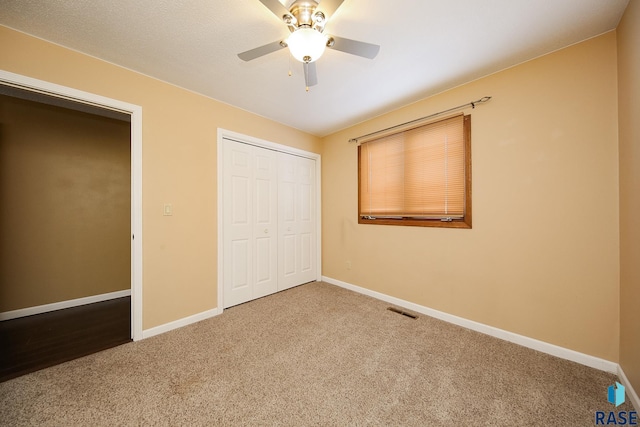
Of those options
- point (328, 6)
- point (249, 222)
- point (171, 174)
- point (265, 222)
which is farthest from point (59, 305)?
point (328, 6)

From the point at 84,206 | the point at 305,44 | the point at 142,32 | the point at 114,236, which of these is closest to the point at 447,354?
the point at 305,44

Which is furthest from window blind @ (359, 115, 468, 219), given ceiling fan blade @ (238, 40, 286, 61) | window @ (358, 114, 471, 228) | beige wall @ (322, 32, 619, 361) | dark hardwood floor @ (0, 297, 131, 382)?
dark hardwood floor @ (0, 297, 131, 382)

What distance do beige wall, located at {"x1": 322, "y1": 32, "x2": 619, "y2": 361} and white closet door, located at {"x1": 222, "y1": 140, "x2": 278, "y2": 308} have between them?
6.84 feet

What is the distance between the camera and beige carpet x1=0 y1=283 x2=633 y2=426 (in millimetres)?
1304

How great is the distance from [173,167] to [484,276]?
11.3 feet

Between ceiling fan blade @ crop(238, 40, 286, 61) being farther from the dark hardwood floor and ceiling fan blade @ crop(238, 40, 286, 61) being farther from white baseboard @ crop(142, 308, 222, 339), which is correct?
the dark hardwood floor

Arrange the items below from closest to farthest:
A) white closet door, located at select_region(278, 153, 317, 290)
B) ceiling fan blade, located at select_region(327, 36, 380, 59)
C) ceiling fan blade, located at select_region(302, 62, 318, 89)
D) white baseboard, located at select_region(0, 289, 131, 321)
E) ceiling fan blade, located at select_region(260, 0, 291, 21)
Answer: ceiling fan blade, located at select_region(260, 0, 291, 21)
ceiling fan blade, located at select_region(327, 36, 380, 59)
ceiling fan blade, located at select_region(302, 62, 318, 89)
white baseboard, located at select_region(0, 289, 131, 321)
white closet door, located at select_region(278, 153, 317, 290)

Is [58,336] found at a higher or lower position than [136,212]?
lower

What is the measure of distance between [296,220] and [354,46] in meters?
2.55

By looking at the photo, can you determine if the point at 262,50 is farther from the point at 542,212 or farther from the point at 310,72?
the point at 542,212

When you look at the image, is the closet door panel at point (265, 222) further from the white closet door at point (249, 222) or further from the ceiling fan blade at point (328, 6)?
the ceiling fan blade at point (328, 6)

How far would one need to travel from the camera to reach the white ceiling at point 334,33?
145 centimetres

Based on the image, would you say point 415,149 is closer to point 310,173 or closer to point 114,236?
point 310,173

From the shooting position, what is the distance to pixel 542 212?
1886 millimetres
